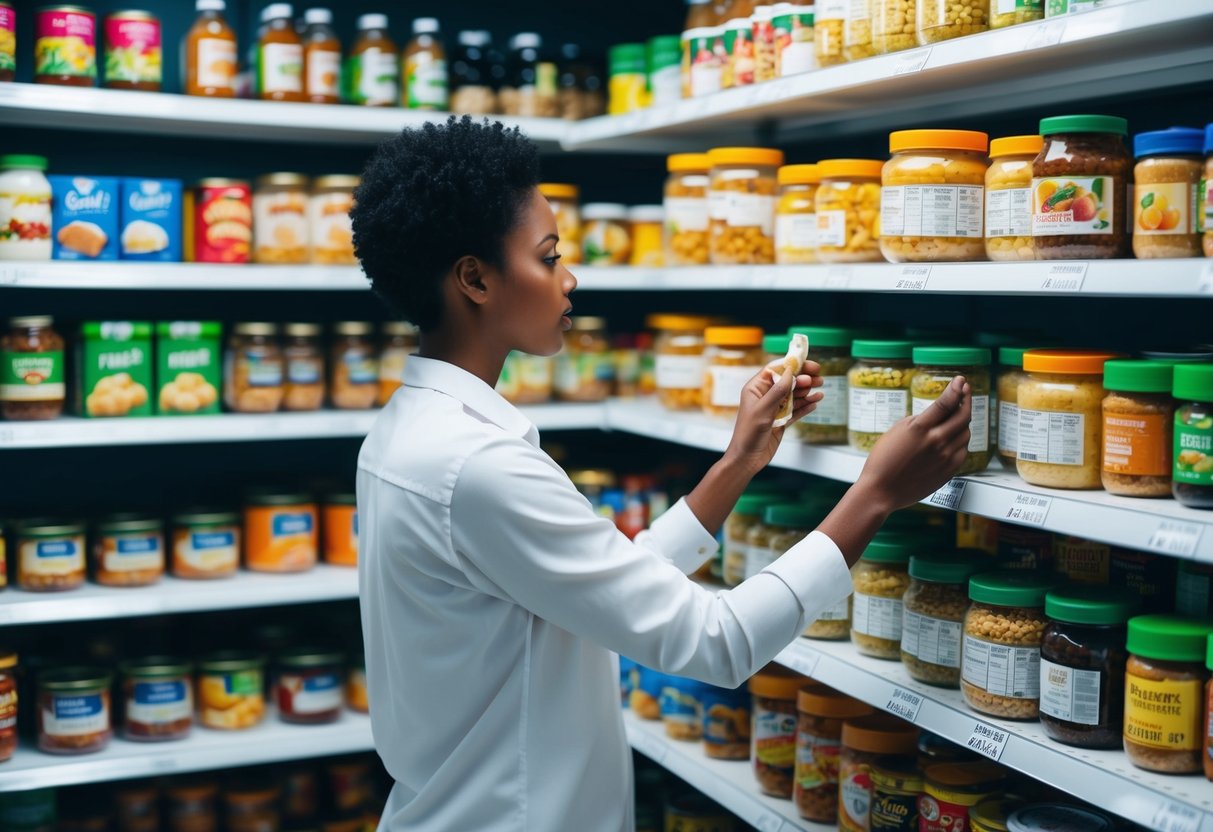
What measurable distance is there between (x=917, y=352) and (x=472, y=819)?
89 centimetres

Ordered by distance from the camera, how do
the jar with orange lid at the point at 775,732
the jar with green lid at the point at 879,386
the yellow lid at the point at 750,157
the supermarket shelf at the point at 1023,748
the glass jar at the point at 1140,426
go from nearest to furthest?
→ the supermarket shelf at the point at 1023,748 < the glass jar at the point at 1140,426 < the jar with green lid at the point at 879,386 < the jar with orange lid at the point at 775,732 < the yellow lid at the point at 750,157

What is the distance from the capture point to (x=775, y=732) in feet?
7.42

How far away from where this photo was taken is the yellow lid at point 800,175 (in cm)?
214

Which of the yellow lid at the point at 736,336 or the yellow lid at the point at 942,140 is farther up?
the yellow lid at the point at 942,140

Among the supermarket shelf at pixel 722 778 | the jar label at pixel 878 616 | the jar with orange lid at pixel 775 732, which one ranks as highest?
the jar label at pixel 878 616

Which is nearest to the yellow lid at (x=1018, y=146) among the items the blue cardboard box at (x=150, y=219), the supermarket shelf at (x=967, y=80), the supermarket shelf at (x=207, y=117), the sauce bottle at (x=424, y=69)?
the supermarket shelf at (x=967, y=80)

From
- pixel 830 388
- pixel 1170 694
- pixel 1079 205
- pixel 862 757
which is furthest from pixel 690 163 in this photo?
pixel 1170 694

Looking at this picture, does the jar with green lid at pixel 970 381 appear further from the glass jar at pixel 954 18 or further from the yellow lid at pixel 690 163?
the yellow lid at pixel 690 163

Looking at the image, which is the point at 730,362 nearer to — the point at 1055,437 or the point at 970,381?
the point at 970,381

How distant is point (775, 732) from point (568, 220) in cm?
133

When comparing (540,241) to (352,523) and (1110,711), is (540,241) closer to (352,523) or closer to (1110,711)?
(1110,711)

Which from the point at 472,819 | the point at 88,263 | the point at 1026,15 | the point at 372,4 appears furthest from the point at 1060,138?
the point at 372,4

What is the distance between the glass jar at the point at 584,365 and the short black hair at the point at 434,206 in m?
1.36

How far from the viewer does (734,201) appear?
93.9 inches
